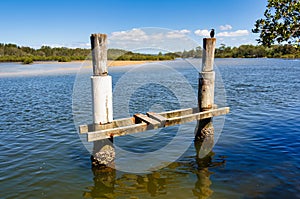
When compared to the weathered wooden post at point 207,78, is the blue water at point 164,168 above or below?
below

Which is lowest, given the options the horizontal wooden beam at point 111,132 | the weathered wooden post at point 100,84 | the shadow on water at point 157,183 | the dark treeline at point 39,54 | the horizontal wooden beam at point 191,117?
the shadow on water at point 157,183

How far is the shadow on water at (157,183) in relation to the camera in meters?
6.75

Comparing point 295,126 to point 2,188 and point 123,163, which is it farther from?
point 2,188

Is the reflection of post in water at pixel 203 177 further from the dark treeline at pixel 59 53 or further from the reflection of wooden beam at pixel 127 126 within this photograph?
the dark treeline at pixel 59 53

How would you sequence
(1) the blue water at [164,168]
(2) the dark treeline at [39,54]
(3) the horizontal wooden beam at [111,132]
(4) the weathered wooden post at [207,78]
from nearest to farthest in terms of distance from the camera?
(3) the horizontal wooden beam at [111,132] < (1) the blue water at [164,168] < (4) the weathered wooden post at [207,78] < (2) the dark treeline at [39,54]

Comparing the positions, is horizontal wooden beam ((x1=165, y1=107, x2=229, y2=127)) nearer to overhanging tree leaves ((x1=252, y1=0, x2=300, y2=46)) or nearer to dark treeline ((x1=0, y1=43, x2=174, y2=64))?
overhanging tree leaves ((x1=252, y1=0, x2=300, y2=46))

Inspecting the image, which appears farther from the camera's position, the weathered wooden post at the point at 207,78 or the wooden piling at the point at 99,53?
the weathered wooden post at the point at 207,78

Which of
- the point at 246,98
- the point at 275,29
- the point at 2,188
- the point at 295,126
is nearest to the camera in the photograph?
the point at 2,188

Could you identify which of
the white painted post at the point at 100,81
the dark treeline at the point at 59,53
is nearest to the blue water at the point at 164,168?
the white painted post at the point at 100,81

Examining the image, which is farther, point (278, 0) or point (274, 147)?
point (274, 147)

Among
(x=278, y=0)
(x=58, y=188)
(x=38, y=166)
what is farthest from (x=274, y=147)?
(x=38, y=166)

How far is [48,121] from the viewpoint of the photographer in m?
13.7

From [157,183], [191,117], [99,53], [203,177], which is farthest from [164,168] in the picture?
[99,53]

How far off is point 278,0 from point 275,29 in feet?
2.67
